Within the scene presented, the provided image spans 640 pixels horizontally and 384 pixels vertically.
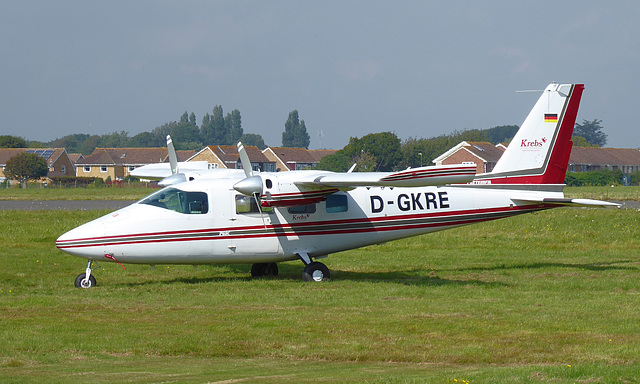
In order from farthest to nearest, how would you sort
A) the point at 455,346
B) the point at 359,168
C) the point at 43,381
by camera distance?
1. the point at 359,168
2. the point at 455,346
3. the point at 43,381

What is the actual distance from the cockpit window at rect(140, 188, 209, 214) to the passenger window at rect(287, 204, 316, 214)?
2165 mm

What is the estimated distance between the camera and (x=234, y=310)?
583 inches

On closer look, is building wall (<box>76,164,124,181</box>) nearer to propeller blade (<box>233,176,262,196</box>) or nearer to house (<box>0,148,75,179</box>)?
house (<box>0,148,75,179</box>)

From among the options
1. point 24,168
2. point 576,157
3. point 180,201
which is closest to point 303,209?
point 180,201

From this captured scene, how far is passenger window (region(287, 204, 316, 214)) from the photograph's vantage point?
18719mm

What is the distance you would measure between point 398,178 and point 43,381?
905cm

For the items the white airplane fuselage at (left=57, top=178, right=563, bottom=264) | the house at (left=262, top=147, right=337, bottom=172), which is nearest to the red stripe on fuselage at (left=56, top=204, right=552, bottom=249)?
the white airplane fuselage at (left=57, top=178, right=563, bottom=264)

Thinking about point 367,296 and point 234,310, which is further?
point 367,296

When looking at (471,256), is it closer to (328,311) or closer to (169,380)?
(328,311)

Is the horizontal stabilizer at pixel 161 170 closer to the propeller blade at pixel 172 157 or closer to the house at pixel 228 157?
the propeller blade at pixel 172 157

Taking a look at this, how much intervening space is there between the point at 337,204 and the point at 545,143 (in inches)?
251

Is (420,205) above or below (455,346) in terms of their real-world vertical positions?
above

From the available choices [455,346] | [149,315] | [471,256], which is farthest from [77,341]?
[471,256]

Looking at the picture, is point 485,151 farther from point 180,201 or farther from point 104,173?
point 180,201
